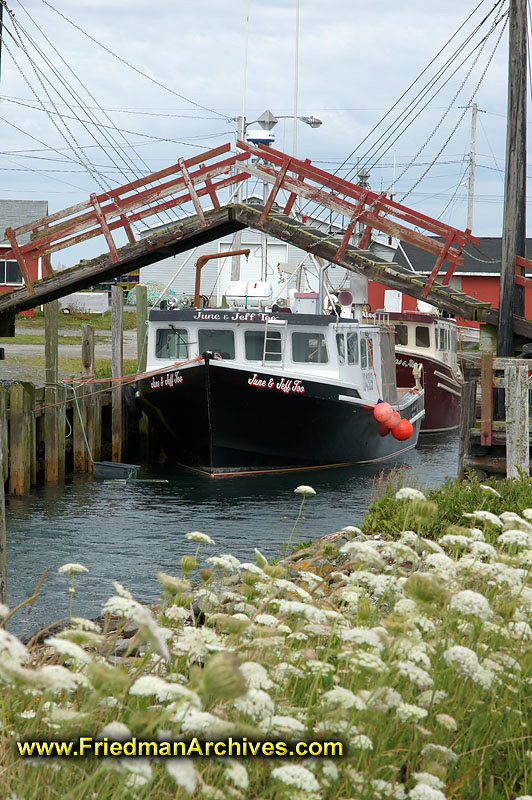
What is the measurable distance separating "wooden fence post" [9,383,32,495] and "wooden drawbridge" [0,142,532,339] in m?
1.49

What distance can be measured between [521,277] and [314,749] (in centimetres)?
1007

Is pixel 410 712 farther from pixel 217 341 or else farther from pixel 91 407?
pixel 91 407

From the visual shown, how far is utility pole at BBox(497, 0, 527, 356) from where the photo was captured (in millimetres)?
12078

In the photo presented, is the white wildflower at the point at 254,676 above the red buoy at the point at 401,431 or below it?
above

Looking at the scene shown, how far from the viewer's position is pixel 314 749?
123 inches

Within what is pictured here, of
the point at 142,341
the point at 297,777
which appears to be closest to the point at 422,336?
the point at 142,341

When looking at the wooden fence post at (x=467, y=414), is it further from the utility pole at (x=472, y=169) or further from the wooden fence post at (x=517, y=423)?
the utility pole at (x=472, y=169)

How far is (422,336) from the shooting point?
91.7 ft

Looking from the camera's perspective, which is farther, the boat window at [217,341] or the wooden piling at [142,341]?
the wooden piling at [142,341]

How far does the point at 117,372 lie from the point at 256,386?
14.1ft

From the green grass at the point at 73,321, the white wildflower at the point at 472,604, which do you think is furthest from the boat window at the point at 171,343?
the green grass at the point at 73,321

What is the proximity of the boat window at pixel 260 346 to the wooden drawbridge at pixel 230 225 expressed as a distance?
356 cm

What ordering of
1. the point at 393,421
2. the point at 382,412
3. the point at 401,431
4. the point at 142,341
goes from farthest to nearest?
1. the point at 142,341
2. the point at 401,431
3. the point at 393,421
4. the point at 382,412

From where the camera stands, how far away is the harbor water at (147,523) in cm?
1069
